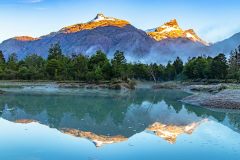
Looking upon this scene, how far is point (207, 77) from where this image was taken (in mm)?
115875

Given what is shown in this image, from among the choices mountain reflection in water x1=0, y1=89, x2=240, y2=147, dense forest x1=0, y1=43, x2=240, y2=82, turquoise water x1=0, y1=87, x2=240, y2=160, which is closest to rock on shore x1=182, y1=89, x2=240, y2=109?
mountain reflection in water x1=0, y1=89, x2=240, y2=147

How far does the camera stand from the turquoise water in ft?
70.8

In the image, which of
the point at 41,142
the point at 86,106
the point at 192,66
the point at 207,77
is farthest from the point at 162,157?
the point at 192,66

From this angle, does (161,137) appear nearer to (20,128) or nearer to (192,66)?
(20,128)

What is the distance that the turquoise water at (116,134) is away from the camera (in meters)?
21.6

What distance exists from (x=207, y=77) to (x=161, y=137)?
91.5m

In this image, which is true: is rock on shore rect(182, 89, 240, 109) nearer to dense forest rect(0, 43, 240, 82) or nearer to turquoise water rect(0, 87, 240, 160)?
turquoise water rect(0, 87, 240, 160)

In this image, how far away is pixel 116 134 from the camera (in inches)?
1113

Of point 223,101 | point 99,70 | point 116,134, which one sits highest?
point 99,70

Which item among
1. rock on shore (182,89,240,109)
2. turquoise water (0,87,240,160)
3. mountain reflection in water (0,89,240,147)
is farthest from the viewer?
rock on shore (182,89,240,109)

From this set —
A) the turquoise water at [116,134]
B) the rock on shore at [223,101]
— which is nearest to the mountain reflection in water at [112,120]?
the turquoise water at [116,134]

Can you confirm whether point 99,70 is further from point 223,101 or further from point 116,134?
point 116,134

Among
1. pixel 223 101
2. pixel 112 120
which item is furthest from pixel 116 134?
pixel 223 101

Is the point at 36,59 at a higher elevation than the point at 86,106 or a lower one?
higher
